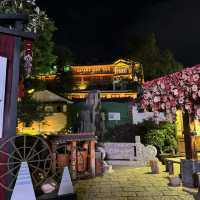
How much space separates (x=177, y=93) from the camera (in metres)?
5.37

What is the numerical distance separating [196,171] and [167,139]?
582cm

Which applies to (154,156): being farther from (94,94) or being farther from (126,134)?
(94,94)

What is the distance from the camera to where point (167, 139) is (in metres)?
12.4

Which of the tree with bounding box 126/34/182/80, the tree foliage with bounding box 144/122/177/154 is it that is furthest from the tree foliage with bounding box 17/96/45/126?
the tree with bounding box 126/34/182/80

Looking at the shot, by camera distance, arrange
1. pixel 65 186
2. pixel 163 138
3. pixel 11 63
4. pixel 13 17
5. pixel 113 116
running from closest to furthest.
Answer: pixel 11 63 < pixel 13 17 < pixel 65 186 < pixel 163 138 < pixel 113 116

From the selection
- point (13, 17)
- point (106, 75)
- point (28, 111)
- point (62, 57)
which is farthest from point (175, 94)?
point (106, 75)

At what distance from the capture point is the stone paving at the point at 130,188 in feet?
19.4

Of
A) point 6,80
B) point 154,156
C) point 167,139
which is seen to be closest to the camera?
point 6,80

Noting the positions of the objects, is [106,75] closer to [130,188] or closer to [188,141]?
[188,141]

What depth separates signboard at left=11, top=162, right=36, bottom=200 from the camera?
4.11 metres

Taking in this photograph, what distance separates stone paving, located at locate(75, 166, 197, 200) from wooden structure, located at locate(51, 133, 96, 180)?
477 mm

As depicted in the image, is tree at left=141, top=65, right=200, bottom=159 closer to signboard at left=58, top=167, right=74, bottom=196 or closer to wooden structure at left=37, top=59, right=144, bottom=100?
signboard at left=58, top=167, right=74, bottom=196

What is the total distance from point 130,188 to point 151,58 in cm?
2256

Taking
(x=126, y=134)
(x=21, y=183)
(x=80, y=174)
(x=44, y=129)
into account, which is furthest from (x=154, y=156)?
(x=44, y=129)
